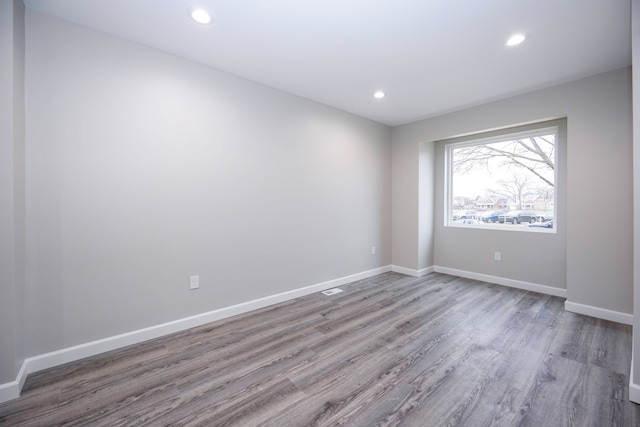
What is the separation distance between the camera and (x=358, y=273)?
4227mm

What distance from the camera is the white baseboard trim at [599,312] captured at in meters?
2.69

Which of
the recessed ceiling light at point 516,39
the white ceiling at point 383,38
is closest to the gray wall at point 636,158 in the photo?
the white ceiling at point 383,38

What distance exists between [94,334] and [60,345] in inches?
7.7

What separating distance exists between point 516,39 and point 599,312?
2899 millimetres

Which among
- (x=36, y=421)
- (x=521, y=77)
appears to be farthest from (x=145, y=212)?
(x=521, y=77)

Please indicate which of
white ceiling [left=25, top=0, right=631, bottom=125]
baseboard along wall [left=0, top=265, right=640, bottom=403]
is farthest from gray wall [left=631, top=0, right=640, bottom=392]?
white ceiling [left=25, top=0, right=631, bottom=125]

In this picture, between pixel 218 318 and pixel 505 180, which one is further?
pixel 505 180

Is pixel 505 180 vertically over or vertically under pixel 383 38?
under

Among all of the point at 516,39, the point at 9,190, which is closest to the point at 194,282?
the point at 9,190

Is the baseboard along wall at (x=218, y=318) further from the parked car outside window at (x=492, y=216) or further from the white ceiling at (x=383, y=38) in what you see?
the white ceiling at (x=383, y=38)

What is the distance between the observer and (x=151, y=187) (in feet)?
7.70

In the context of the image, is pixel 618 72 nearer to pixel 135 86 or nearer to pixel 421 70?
pixel 421 70

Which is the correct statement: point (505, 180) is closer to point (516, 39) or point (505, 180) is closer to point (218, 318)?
point (516, 39)

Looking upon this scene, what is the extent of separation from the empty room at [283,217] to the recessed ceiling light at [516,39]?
0.03 m
